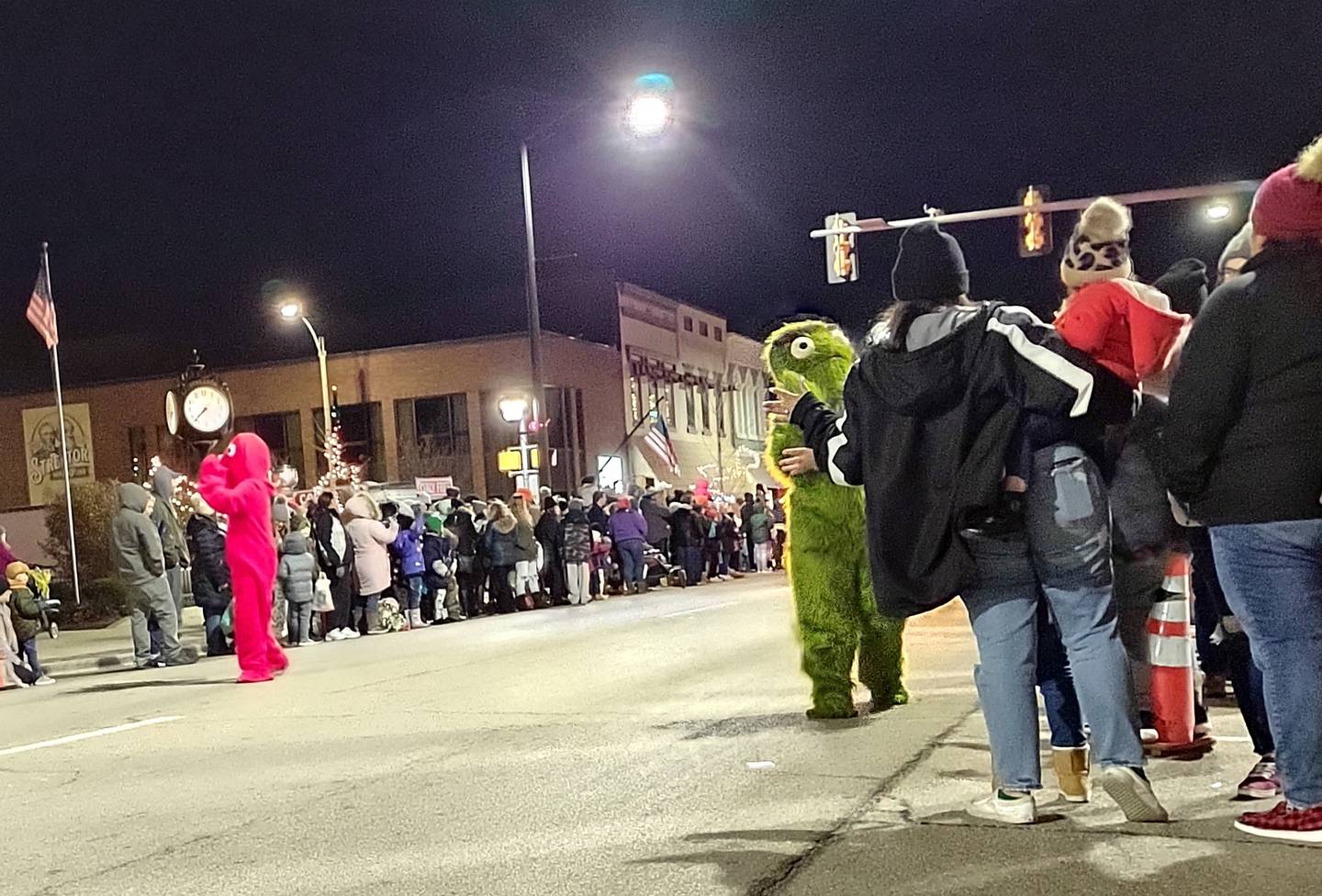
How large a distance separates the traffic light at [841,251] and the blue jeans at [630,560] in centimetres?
648

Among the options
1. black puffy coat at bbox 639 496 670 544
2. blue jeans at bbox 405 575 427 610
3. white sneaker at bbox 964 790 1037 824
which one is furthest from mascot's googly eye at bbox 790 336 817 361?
black puffy coat at bbox 639 496 670 544

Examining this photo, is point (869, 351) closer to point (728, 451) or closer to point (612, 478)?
point (612, 478)

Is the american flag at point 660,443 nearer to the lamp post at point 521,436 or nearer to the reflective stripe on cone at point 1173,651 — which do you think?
the lamp post at point 521,436

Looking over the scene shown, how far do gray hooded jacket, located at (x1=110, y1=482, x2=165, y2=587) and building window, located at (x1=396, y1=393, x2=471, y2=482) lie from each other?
99.6ft

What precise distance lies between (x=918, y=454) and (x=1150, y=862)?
139cm

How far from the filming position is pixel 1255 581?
370 cm

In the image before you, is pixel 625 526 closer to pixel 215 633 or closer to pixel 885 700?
pixel 215 633

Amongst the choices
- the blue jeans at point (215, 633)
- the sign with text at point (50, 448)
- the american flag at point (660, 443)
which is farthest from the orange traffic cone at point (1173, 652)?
the sign with text at point (50, 448)

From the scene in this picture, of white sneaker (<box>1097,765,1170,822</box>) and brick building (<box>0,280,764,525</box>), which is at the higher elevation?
brick building (<box>0,280,764,525</box>)

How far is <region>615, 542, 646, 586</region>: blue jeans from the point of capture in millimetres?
21188

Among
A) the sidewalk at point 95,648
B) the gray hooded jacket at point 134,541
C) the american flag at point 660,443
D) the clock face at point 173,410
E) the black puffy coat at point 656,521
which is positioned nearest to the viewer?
A: the gray hooded jacket at point 134,541

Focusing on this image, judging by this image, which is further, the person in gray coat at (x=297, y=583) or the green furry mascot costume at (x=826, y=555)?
the person in gray coat at (x=297, y=583)

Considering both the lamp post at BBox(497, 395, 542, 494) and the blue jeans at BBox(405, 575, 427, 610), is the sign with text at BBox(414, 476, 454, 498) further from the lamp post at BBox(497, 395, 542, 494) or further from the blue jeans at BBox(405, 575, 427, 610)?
the blue jeans at BBox(405, 575, 427, 610)

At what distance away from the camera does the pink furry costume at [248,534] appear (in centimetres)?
995
